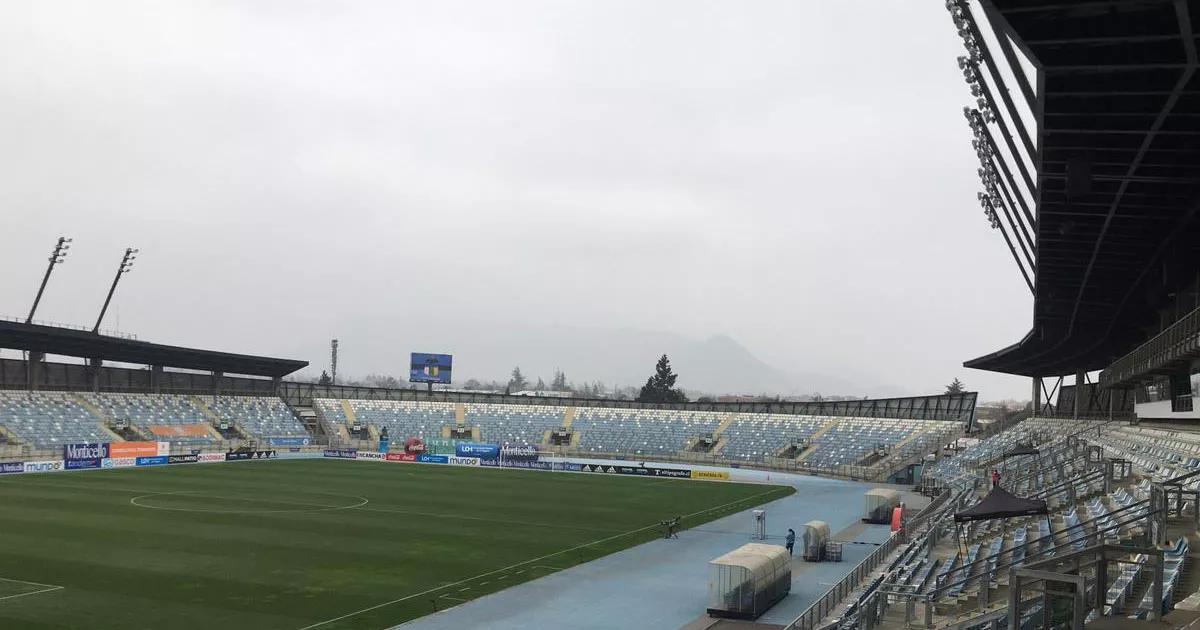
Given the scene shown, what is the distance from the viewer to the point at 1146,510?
64.2ft

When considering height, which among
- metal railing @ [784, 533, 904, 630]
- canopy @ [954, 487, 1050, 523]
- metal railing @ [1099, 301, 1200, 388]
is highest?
metal railing @ [1099, 301, 1200, 388]

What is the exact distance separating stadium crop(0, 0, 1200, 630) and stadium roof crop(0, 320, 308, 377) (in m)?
0.39

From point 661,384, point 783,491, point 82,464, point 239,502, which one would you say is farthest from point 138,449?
point 661,384

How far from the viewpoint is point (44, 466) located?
6694 centimetres

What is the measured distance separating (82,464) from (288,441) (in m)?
26.2

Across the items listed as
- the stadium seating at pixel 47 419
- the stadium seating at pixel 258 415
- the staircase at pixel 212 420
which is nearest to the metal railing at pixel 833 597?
the stadium seating at pixel 47 419

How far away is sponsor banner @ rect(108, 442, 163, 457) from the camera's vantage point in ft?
238

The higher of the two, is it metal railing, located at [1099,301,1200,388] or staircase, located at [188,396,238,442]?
metal railing, located at [1099,301,1200,388]

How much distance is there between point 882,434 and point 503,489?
42980 mm

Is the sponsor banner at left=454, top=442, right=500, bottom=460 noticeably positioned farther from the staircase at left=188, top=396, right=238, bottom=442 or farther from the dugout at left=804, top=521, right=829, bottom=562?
the dugout at left=804, top=521, right=829, bottom=562

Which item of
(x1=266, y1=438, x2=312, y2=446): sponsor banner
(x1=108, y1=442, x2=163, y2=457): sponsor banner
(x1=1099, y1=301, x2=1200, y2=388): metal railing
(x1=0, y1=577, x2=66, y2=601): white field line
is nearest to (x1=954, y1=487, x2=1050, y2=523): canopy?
(x1=1099, y1=301, x2=1200, y2=388): metal railing

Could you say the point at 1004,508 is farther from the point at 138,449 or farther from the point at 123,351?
the point at 123,351

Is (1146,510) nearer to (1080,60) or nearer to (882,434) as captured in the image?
(1080,60)

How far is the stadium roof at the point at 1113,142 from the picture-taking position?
14.4m
